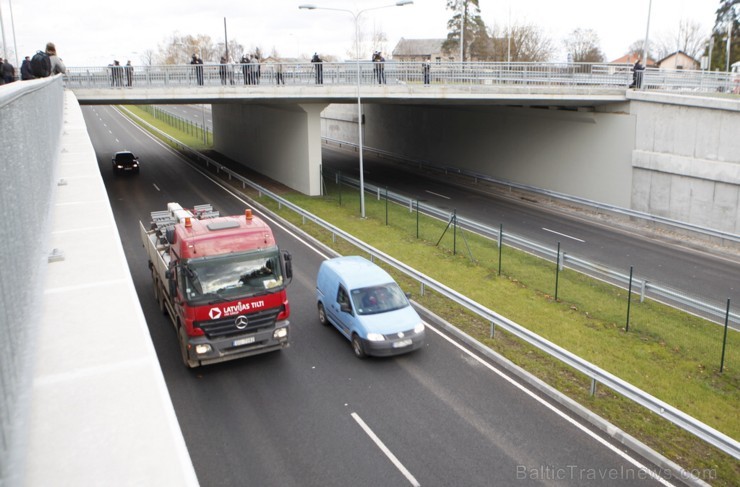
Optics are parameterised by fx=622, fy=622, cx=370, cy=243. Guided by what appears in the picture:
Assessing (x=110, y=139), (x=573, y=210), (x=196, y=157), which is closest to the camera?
(x=573, y=210)

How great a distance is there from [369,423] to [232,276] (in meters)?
4.03

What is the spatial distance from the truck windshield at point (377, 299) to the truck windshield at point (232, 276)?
8.48 ft

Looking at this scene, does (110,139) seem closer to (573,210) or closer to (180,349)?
(573,210)

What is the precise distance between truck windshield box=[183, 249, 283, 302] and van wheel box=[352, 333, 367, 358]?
2.55 meters

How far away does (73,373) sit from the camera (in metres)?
3.73

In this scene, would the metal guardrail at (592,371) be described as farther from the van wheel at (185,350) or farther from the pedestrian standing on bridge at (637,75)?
the pedestrian standing on bridge at (637,75)

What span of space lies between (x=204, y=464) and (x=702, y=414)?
31.1 ft

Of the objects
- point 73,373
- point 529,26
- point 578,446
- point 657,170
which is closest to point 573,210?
point 657,170

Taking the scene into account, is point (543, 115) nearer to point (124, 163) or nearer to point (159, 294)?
point (124, 163)

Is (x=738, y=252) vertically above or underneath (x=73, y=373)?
underneath

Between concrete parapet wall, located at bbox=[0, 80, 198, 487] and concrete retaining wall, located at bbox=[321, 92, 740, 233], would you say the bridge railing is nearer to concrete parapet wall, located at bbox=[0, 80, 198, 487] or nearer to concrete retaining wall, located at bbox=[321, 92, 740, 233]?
concrete retaining wall, located at bbox=[321, 92, 740, 233]

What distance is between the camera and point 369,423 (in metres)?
11.6

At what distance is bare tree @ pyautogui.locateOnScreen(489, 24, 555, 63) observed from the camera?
71.6 meters

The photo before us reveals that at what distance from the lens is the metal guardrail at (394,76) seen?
98.1 feet
